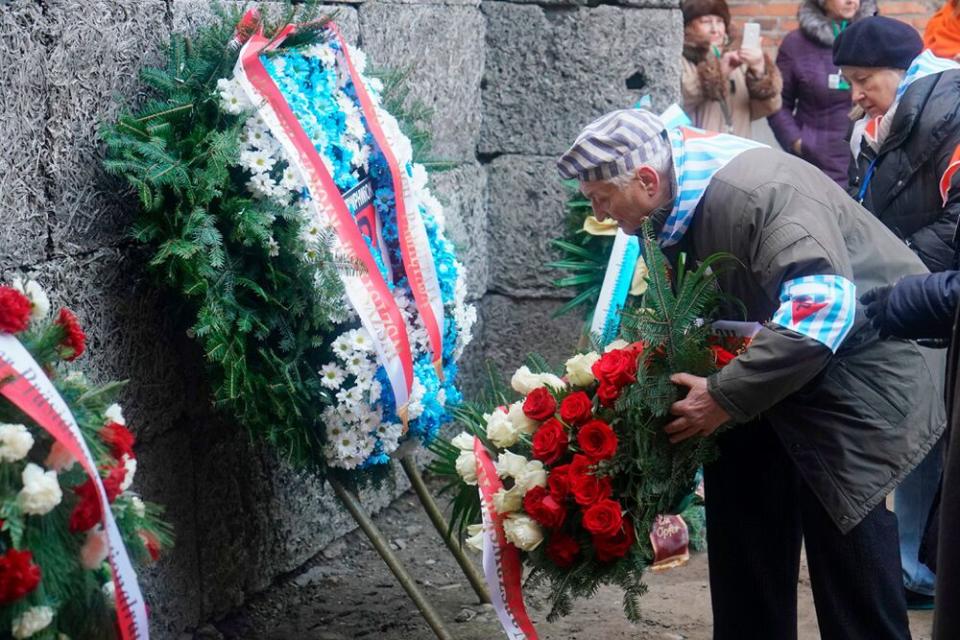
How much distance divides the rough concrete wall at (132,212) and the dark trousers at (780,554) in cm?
123

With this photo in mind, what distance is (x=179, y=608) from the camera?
3.61m

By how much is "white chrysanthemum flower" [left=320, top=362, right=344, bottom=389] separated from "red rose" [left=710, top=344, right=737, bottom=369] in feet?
3.11

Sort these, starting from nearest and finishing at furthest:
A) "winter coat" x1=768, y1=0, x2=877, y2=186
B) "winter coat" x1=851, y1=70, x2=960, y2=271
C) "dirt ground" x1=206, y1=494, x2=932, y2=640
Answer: "winter coat" x1=851, y1=70, x2=960, y2=271
"dirt ground" x1=206, y1=494, x2=932, y2=640
"winter coat" x1=768, y1=0, x2=877, y2=186

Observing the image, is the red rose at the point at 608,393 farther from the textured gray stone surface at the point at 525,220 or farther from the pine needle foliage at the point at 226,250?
the textured gray stone surface at the point at 525,220

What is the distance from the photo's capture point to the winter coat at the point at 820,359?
276cm

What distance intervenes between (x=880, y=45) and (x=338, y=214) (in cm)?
187

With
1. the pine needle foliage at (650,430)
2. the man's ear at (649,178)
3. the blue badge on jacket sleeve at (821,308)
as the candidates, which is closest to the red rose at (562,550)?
the pine needle foliage at (650,430)

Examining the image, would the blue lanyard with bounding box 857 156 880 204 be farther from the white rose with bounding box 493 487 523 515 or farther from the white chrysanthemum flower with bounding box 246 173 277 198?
the white chrysanthemum flower with bounding box 246 173 277 198

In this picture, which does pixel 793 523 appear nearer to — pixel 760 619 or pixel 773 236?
pixel 760 619

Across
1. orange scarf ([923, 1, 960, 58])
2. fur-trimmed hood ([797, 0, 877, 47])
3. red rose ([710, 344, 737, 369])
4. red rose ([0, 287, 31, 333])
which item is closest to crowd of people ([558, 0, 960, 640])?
red rose ([710, 344, 737, 369])

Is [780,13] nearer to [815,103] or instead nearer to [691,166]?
[815,103]

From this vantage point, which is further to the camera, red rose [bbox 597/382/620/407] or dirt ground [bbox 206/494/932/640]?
dirt ground [bbox 206/494/932/640]

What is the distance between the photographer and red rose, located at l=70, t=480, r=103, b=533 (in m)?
2.14

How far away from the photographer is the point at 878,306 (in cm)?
289
